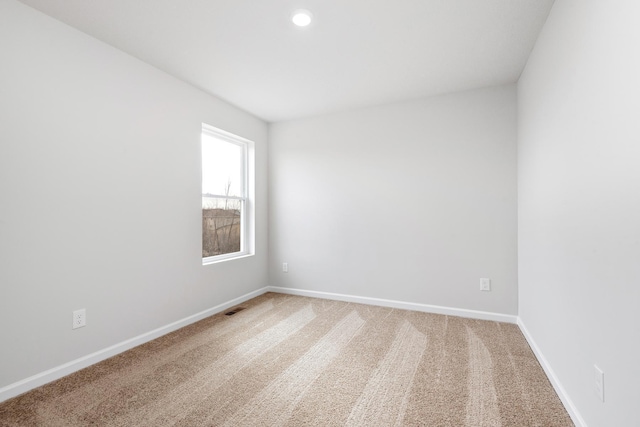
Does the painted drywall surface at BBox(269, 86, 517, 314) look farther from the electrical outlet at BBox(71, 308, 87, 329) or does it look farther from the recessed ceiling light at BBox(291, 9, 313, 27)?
the electrical outlet at BBox(71, 308, 87, 329)

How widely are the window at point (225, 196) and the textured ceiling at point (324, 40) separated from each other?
724 mm

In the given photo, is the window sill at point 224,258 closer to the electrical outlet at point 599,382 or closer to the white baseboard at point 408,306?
the white baseboard at point 408,306

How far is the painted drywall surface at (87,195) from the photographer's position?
1.86 meters

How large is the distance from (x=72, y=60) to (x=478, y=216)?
146 inches

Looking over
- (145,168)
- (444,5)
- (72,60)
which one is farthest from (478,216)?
(72,60)

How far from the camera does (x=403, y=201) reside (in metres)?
3.51

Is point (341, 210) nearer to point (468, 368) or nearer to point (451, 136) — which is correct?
point (451, 136)

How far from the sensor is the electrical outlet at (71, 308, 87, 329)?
2.14 meters

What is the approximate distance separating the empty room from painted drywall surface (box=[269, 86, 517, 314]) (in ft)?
0.08

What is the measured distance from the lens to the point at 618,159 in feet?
3.91

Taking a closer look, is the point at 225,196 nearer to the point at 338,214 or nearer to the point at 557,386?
the point at 338,214

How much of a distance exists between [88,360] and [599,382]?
10.0 ft

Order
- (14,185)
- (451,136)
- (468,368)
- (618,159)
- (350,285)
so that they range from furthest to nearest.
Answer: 1. (350,285)
2. (451,136)
3. (468,368)
4. (14,185)
5. (618,159)

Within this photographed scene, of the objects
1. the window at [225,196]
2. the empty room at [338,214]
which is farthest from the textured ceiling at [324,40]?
the window at [225,196]
